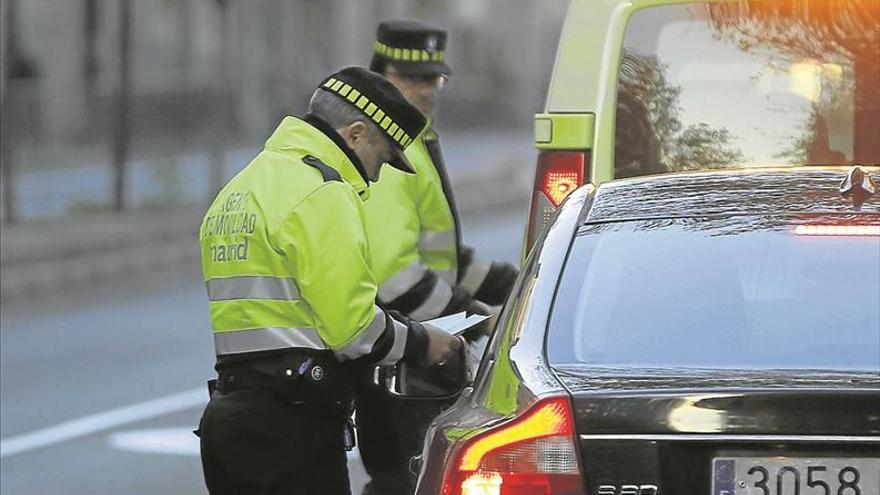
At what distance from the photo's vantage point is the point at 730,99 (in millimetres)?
7090

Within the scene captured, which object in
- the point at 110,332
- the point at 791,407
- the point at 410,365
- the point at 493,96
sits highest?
the point at 791,407

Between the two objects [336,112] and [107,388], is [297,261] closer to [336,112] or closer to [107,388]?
[336,112]

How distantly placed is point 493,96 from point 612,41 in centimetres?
4386

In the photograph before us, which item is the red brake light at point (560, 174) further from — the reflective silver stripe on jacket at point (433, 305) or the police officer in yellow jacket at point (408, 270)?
the reflective silver stripe on jacket at point (433, 305)

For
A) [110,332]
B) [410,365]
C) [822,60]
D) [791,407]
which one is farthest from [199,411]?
[791,407]

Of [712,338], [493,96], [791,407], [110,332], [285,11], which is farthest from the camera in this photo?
[493,96]

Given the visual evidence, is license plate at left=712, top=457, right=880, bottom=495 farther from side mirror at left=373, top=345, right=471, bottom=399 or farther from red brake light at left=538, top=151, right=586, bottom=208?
red brake light at left=538, top=151, right=586, bottom=208

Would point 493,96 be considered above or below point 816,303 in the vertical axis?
below

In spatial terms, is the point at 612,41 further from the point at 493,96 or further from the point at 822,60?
the point at 493,96

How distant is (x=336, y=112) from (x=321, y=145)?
103mm

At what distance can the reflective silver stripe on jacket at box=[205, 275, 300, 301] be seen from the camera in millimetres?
5195

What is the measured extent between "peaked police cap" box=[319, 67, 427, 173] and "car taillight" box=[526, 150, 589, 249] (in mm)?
1713

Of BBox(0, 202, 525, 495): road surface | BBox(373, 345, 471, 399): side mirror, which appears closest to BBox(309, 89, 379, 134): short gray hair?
BBox(373, 345, 471, 399): side mirror

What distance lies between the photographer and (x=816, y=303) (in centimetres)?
436
